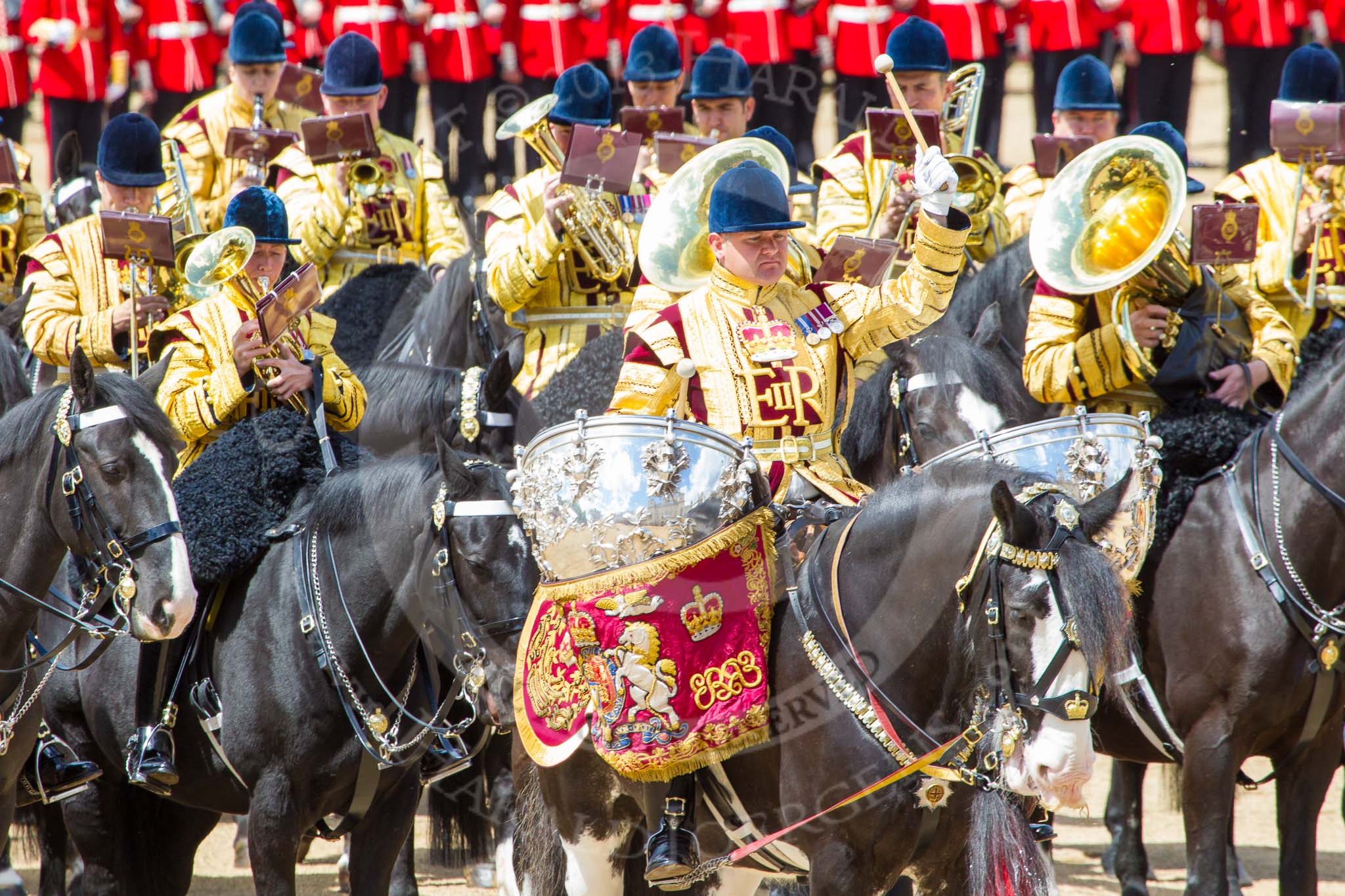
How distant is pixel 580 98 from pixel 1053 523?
4.26 m

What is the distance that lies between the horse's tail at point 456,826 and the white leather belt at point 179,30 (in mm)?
7363

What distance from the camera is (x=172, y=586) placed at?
15.0ft

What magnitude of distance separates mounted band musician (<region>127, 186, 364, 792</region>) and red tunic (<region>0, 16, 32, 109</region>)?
714cm

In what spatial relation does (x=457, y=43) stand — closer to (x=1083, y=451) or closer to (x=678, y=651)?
(x=1083, y=451)

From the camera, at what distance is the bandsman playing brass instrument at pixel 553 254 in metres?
7.18

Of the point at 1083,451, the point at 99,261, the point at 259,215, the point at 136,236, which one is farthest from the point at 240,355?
the point at 1083,451

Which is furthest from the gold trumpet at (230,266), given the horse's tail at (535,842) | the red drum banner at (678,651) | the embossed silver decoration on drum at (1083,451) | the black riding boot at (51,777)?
the embossed silver decoration on drum at (1083,451)

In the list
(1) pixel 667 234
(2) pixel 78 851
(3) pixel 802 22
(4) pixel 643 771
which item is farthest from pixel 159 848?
(3) pixel 802 22

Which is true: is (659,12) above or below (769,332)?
above

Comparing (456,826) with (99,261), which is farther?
(99,261)

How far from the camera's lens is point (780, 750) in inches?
167

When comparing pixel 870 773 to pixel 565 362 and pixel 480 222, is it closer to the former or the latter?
pixel 565 362

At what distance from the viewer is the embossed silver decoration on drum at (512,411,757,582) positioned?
13.3 feet

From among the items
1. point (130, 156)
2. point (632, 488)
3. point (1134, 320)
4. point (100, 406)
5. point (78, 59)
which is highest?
point (78, 59)
